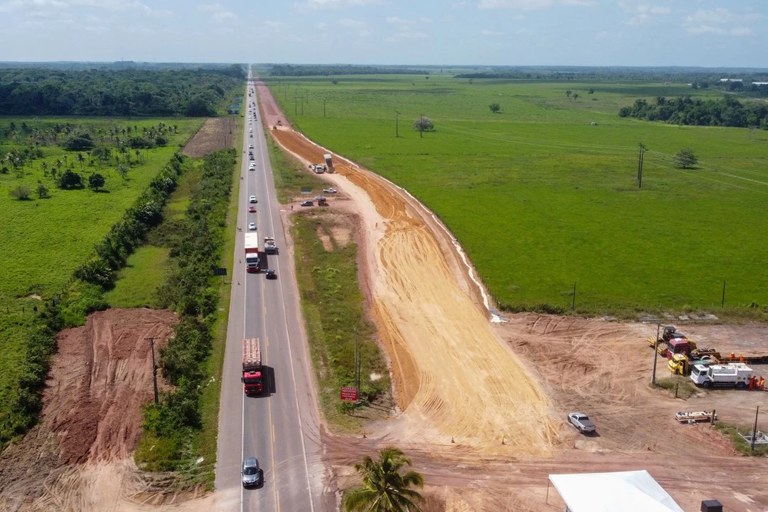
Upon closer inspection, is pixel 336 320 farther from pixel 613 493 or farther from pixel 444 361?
pixel 613 493

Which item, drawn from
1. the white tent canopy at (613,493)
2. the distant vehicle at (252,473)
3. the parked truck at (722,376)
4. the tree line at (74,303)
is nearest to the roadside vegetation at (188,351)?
the distant vehicle at (252,473)

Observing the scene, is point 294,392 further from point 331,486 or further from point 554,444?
point 554,444

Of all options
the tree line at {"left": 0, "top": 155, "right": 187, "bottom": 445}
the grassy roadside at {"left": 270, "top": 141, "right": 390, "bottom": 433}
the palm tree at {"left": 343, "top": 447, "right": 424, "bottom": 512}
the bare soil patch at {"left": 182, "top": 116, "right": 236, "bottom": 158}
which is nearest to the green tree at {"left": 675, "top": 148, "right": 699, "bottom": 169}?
the grassy roadside at {"left": 270, "top": 141, "right": 390, "bottom": 433}

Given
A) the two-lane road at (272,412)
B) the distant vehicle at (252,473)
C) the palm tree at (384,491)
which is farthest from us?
the distant vehicle at (252,473)

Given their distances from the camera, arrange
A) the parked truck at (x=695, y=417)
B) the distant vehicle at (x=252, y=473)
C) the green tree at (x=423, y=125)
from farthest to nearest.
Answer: the green tree at (x=423, y=125) < the parked truck at (x=695, y=417) < the distant vehicle at (x=252, y=473)

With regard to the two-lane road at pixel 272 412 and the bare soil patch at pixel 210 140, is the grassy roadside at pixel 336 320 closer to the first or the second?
the two-lane road at pixel 272 412

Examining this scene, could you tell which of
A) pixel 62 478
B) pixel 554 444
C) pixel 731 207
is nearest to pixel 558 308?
pixel 554 444

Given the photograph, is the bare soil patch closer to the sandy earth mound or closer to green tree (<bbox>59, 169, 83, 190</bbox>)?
green tree (<bbox>59, 169, 83, 190</bbox>)
